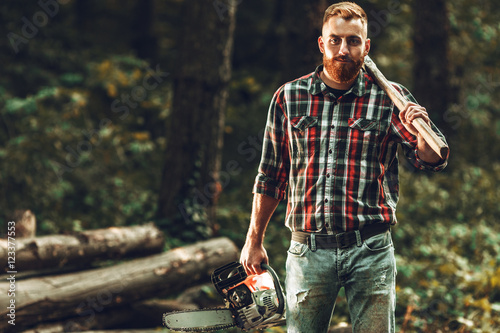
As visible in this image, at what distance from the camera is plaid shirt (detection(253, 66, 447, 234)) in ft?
9.78

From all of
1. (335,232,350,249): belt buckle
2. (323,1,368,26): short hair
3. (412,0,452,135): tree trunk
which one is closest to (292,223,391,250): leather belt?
(335,232,350,249): belt buckle

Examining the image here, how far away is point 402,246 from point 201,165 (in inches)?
123

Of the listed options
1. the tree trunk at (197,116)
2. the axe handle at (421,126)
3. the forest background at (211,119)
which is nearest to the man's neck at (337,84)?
the axe handle at (421,126)

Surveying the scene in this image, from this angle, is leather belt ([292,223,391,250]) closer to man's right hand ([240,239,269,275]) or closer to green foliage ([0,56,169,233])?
man's right hand ([240,239,269,275])

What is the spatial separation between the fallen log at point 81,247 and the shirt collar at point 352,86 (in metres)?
3.34

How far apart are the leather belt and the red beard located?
78 cm

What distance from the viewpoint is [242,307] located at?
329 cm

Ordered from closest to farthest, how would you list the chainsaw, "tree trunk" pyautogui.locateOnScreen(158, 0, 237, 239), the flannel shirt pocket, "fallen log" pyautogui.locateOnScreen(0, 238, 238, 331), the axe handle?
the axe handle
the flannel shirt pocket
the chainsaw
"fallen log" pyautogui.locateOnScreen(0, 238, 238, 331)
"tree trunk" pyautogui.locateOnScreen(158, 0, 237, 239)

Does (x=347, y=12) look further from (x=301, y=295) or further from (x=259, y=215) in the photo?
(x=301, y=295)

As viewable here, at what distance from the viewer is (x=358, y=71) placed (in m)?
3.02

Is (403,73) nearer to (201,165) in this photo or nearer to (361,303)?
(201,165)

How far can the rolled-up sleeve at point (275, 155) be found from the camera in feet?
10.6

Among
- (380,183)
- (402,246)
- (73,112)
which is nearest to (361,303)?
(380,183)

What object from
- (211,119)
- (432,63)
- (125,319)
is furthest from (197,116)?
(432,63)
